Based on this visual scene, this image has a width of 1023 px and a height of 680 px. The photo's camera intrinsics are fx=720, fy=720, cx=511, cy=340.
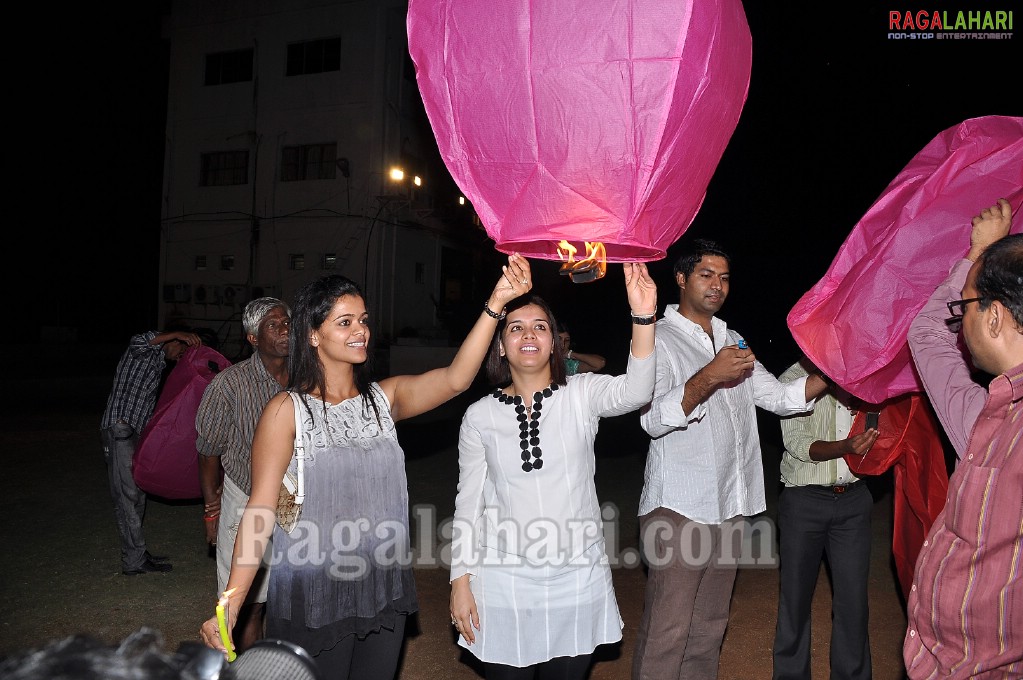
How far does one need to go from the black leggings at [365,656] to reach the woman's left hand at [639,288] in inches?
53.3

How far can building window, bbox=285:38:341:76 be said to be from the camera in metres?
22.2

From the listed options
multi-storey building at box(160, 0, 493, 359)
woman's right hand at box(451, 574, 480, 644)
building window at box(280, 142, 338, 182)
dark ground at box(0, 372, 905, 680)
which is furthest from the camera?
building window at box(280, 142, 338, 182)

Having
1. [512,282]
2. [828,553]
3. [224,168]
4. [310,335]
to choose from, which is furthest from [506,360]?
[224,168]

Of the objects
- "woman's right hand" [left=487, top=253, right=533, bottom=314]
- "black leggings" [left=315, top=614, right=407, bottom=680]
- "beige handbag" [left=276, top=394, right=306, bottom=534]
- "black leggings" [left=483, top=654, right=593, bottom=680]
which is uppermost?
"woman's right hand" [left=487, top=253, right=533, bottom=314]

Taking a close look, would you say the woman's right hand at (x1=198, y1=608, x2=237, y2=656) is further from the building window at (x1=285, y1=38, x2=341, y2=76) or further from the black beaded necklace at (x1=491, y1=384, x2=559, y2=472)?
the building window at (x1=285, y1=38, x2=341, y2=76)

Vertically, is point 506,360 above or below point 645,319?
below

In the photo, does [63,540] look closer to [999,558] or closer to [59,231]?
[999,558]

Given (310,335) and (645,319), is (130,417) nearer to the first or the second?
(310,335)

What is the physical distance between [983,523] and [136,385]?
16.7 ft

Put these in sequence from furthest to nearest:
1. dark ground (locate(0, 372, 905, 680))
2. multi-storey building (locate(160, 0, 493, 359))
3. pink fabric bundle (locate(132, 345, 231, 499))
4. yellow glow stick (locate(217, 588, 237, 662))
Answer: multi-storey building (locate(160, 0, 493, 359))
pink fabric bundle (locate(132, 345, 231, 499))
dark ground (locate(0, 372, 905, 680))
yellow glow stick (locate(217, 588, 237, 662))

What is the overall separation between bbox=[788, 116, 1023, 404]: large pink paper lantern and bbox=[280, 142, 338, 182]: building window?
820 inches

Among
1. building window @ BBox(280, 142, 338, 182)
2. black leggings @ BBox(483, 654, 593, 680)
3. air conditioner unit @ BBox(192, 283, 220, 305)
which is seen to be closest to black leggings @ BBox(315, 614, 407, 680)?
black leggings @ BBox(483, 654, 593, 680)

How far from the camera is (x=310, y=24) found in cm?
2223

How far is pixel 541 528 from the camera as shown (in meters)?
2.57
